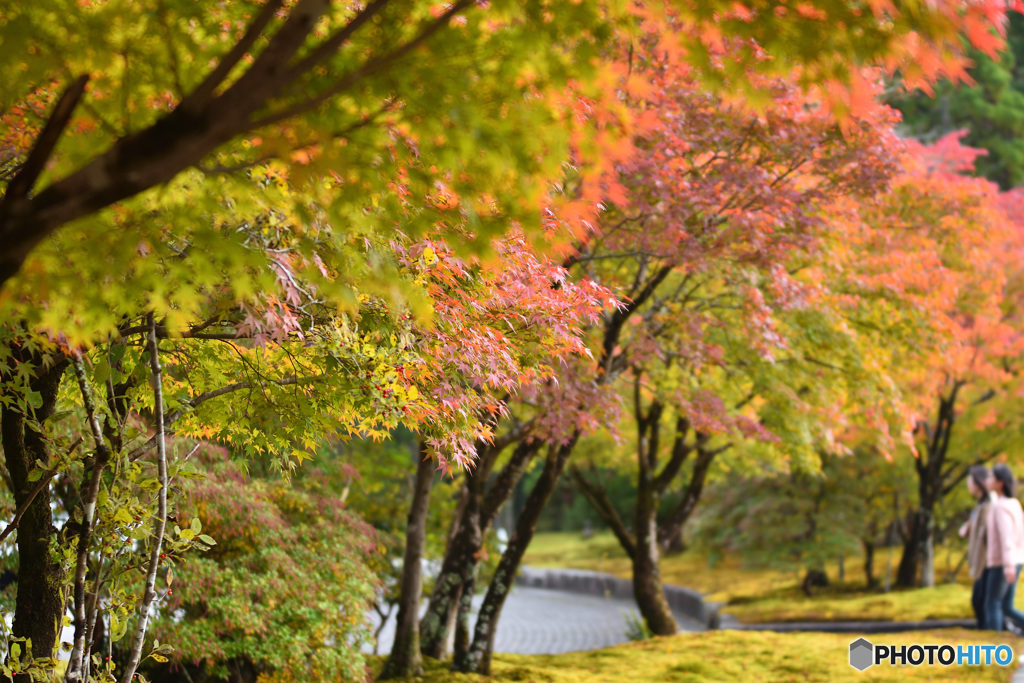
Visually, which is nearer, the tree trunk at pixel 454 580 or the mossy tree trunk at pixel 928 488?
the tree trunk at pixel 454 580

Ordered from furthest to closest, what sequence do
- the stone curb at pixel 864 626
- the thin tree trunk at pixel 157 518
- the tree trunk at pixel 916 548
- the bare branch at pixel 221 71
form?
the tree trunk at pixel 916 548 < the stone curb at pixel 864 626 < the thin tree trunk at pixel 157 518 < the bare branch at pixel 221 71

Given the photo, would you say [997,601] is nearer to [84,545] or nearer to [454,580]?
[454,580]

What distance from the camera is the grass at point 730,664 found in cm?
820

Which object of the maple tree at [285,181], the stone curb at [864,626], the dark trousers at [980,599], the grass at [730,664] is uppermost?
the maple tree at [285,181]

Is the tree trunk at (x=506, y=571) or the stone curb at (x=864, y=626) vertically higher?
the tree trunk at (x=506, y=571)

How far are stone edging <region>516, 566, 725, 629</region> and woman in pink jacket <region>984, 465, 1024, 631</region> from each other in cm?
695

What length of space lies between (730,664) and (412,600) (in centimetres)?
368

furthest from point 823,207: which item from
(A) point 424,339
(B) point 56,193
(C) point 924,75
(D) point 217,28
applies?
(B) point 56,193

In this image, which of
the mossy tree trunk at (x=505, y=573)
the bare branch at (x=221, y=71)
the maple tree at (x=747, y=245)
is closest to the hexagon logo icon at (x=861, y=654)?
the maple tree at (x=747, y=245)

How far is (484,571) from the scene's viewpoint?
12.3 m

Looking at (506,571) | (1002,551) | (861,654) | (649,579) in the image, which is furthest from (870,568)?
(506,571)

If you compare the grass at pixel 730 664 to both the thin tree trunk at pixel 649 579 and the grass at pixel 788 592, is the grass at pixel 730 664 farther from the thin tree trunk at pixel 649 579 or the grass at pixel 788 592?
the grass at pixel 788 592

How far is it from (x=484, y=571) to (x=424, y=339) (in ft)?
28.7

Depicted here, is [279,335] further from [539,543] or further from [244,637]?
[539,543]
